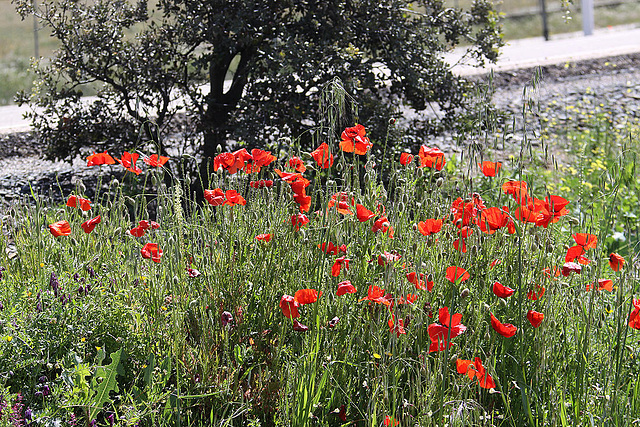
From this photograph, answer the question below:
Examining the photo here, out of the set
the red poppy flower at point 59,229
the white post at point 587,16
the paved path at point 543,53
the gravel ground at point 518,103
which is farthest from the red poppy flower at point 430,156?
the white post at point 587,16

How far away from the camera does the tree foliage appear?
419 centimetres

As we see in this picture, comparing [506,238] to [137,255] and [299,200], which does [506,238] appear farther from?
[137,255]

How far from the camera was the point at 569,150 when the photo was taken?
579cm

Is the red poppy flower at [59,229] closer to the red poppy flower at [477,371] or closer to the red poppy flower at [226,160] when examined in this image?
the red poppy flower at [226,160]

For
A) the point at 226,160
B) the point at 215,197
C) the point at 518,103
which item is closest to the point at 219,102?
the point at 226,160

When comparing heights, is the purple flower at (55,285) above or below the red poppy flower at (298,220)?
below

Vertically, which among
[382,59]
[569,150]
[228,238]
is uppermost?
[382,59]

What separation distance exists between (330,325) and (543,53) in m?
10.1

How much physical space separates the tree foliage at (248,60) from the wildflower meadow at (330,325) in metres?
1.61

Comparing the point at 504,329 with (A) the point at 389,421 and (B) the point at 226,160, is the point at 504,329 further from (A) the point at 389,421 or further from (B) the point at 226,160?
(B) the point at 226,160

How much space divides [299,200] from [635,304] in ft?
3.72

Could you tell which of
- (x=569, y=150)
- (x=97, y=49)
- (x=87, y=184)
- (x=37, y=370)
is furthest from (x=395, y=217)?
(x=569, y=150)

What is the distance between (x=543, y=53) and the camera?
11.2m

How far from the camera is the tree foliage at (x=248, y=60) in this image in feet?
13.8
